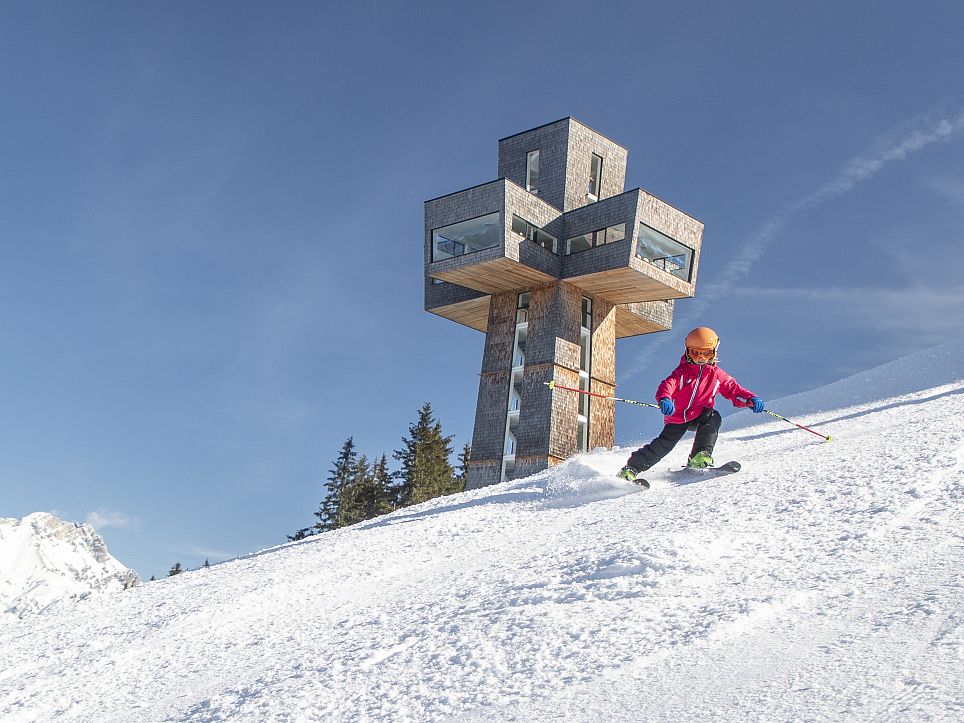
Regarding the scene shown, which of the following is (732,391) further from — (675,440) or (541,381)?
(541,381)

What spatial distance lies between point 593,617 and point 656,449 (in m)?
5.91

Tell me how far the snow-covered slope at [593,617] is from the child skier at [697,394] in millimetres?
809

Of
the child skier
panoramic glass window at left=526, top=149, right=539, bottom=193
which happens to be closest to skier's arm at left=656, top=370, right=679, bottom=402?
the child skier

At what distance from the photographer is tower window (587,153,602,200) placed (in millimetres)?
30609

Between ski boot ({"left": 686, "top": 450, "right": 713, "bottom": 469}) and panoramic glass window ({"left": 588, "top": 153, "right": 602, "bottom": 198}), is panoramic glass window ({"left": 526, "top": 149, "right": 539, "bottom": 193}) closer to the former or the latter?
panoramic glass window ({"left": 588, "top": 153, "right": 602, "bottom": 198})

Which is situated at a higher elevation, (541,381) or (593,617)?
(541,381)

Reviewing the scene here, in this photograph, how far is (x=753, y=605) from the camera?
16.5 feet

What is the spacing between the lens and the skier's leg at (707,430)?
10906 mm

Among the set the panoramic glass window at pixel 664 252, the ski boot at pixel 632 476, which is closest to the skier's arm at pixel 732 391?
the ski boot at pixel 632 476

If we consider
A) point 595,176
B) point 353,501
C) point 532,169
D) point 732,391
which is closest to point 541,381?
point 532,169

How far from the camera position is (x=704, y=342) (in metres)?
11.2

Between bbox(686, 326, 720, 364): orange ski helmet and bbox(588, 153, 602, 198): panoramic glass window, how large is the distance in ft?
65.5

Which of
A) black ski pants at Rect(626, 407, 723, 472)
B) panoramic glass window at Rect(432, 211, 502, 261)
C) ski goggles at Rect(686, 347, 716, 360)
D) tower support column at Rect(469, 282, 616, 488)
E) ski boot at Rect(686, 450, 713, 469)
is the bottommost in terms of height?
ski boot at Rect(686, 450, 713, 469)

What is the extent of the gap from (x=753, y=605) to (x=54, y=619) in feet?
26.5
